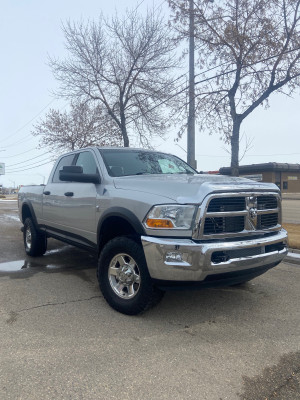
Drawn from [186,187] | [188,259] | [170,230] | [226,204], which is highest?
[186,187]

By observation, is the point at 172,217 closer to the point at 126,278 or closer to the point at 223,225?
the point at 223,225

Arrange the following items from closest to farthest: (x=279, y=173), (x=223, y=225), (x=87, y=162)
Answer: (x=223, y=225) < (x=87, y=162) < (x=279, y=173)

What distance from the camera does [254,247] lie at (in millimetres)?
3500

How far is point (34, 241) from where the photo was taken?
6.39m

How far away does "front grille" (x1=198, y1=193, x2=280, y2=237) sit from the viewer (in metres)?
3.30

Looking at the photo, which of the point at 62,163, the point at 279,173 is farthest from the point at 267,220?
the point at 279,173

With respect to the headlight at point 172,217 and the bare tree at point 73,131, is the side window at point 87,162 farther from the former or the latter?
the bare tree at point 73,131

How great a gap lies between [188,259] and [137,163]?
6.65 feet

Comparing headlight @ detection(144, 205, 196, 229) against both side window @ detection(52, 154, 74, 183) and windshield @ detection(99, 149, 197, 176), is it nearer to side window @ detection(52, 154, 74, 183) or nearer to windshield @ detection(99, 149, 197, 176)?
windshield @ detection(99, 149, 197, 176)

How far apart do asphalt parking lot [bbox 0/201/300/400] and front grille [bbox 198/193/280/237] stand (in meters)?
0.98

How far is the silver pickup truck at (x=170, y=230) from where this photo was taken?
127 inches

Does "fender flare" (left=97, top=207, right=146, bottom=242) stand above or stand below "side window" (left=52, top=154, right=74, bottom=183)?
below

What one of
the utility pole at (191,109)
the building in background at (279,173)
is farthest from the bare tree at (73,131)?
the building in background at (279,173)

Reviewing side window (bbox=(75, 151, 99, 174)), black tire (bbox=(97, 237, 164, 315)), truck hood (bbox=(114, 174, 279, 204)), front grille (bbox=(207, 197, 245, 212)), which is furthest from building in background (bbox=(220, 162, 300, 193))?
black tire (bbox=(97, 237, 164, 315))
